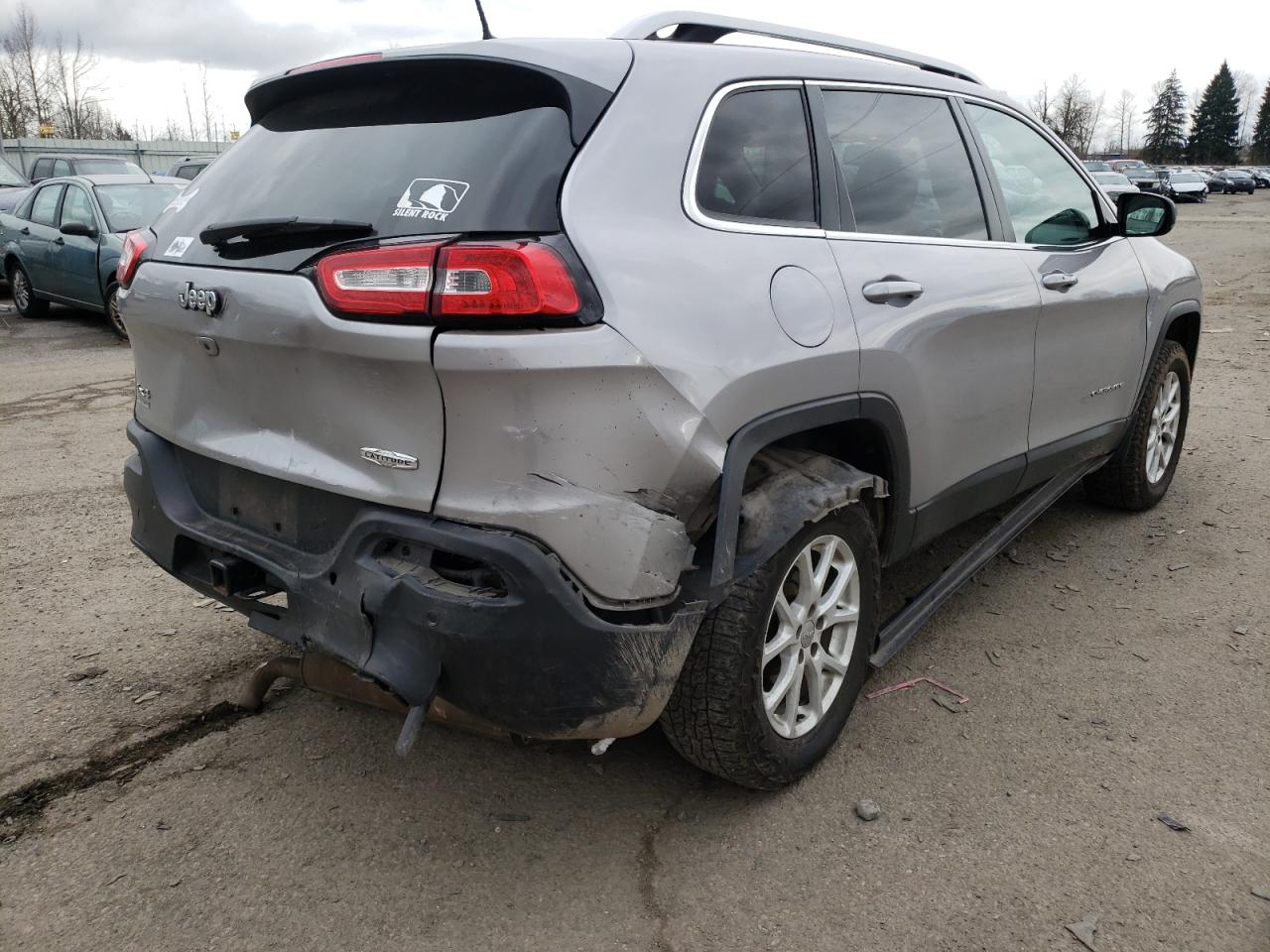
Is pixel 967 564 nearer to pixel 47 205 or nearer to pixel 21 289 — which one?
pixel 47 205

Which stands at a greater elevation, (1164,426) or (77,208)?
(77,208)

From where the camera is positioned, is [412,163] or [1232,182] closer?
[412,163]

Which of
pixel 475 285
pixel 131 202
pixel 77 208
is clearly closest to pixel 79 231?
pixel 131 202

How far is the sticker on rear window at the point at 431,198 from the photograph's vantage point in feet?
7.23

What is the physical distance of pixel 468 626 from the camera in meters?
2.11

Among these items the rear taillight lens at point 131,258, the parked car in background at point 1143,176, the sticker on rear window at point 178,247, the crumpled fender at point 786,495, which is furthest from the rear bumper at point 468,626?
the parked car in background at point 1143,176

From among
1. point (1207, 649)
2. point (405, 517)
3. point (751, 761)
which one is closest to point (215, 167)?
point (405, 517)

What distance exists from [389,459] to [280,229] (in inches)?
23.8

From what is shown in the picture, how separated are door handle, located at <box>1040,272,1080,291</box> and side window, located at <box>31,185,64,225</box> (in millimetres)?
10986

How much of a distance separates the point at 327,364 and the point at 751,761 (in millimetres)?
1378

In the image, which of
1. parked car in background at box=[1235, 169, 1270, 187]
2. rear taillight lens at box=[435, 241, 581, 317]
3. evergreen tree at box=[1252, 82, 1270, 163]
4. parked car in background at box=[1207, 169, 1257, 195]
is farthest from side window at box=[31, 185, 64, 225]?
evergreen tree at box=[1252, 82, 1270, 163]

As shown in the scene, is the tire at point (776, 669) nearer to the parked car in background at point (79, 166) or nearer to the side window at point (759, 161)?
the side window at point (759, 161)

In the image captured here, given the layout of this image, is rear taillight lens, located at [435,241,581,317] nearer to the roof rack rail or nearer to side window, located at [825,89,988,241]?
the roof rack rail

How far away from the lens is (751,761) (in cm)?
260
